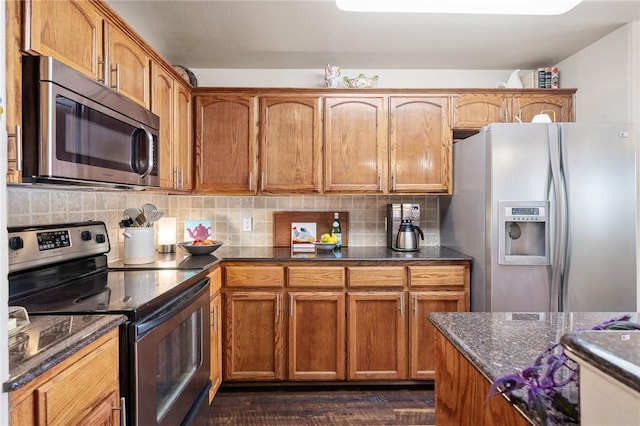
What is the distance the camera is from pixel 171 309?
4.96 ft

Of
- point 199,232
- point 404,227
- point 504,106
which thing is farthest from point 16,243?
point 504,106

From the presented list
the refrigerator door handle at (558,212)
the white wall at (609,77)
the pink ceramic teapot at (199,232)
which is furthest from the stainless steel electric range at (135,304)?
the white wall at (609,77)

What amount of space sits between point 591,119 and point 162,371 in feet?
10.1

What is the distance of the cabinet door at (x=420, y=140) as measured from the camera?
2770 millimetres

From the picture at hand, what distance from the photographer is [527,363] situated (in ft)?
2.89

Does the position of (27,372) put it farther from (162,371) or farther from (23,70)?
(23,70)

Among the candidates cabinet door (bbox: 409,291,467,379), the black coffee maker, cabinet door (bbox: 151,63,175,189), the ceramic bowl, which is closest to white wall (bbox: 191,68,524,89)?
cabinet door (bbox: 151,63,175,189)

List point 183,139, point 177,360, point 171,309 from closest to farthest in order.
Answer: point 171,309 → point 177,360 → point 183,139

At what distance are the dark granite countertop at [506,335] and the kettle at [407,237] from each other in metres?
1.50

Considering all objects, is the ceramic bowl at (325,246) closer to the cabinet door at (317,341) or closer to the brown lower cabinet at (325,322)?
the brown lower cabinet at (325,322)

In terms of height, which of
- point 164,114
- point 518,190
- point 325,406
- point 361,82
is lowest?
point 325,406

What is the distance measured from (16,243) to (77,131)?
52 cm

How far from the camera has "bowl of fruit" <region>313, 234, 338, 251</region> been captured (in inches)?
111

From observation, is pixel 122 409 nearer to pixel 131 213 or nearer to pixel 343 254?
pixel 131 213
